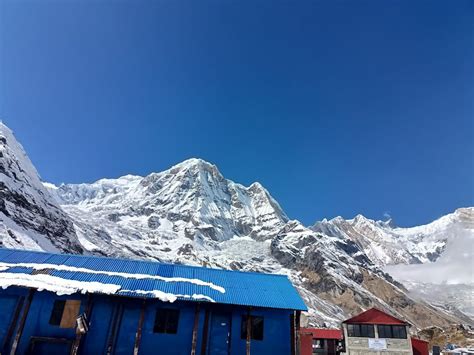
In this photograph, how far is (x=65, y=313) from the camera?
27078mm

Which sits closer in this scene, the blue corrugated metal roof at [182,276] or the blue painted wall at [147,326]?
the blue painted wall at [147,326]

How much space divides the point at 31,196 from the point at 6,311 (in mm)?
96495

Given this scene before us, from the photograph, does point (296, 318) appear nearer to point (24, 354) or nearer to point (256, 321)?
point (256, 321)

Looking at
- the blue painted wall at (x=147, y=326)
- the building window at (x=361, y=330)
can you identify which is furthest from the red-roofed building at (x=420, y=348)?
the blue painted wall at (x=147, y=326)

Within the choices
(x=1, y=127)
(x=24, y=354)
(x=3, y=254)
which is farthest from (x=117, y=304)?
(x=1, y=127)

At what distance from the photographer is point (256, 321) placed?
28.8 meters

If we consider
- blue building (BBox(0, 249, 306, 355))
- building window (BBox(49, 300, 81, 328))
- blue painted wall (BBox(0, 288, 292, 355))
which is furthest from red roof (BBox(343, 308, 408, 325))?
building window (BBox(49, 300, 81, 328))

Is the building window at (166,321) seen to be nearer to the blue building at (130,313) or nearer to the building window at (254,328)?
the blue building at (130,313)

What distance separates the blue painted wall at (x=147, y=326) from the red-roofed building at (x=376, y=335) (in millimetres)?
18034

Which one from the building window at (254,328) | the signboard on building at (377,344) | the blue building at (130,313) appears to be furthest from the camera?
the signboard on building at (377,344)

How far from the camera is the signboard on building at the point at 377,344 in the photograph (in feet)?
137

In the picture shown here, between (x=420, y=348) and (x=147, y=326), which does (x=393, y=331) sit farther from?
(x=147, y=326)

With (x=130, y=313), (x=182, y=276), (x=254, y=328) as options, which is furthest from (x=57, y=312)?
(x=254, y=328)

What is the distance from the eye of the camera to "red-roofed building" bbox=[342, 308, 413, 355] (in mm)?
41469
